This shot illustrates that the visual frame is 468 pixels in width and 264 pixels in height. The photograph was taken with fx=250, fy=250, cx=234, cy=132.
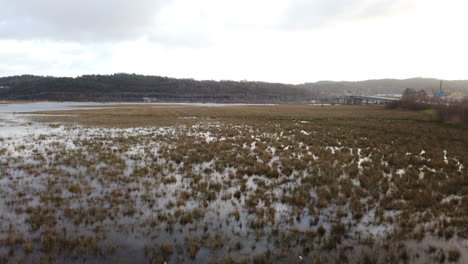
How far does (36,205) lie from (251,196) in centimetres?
604

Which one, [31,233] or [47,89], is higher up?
[47,89]

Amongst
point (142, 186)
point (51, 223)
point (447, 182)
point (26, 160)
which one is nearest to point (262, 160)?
point (142, 186)

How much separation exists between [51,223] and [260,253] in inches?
196

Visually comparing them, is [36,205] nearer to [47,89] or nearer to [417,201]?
[417,201]

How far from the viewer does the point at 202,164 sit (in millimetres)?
11695

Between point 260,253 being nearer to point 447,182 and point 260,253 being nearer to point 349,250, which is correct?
point 349,250

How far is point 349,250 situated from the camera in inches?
195

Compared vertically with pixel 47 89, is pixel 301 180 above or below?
below

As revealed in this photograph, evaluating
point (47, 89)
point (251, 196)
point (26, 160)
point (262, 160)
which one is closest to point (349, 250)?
point (251, 196)

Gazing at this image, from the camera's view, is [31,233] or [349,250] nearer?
[349,250]

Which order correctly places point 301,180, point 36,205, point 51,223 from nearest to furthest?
1. point 51,223
2. point 36,205
3. point 301,180

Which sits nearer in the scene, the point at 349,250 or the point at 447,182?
the point at 349,250

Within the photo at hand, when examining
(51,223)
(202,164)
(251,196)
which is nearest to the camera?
(51,223)

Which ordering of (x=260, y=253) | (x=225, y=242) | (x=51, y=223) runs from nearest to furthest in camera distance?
1. (x=260, y=253)
2. (x=225, y=242)
3. (x=51, y=223)
